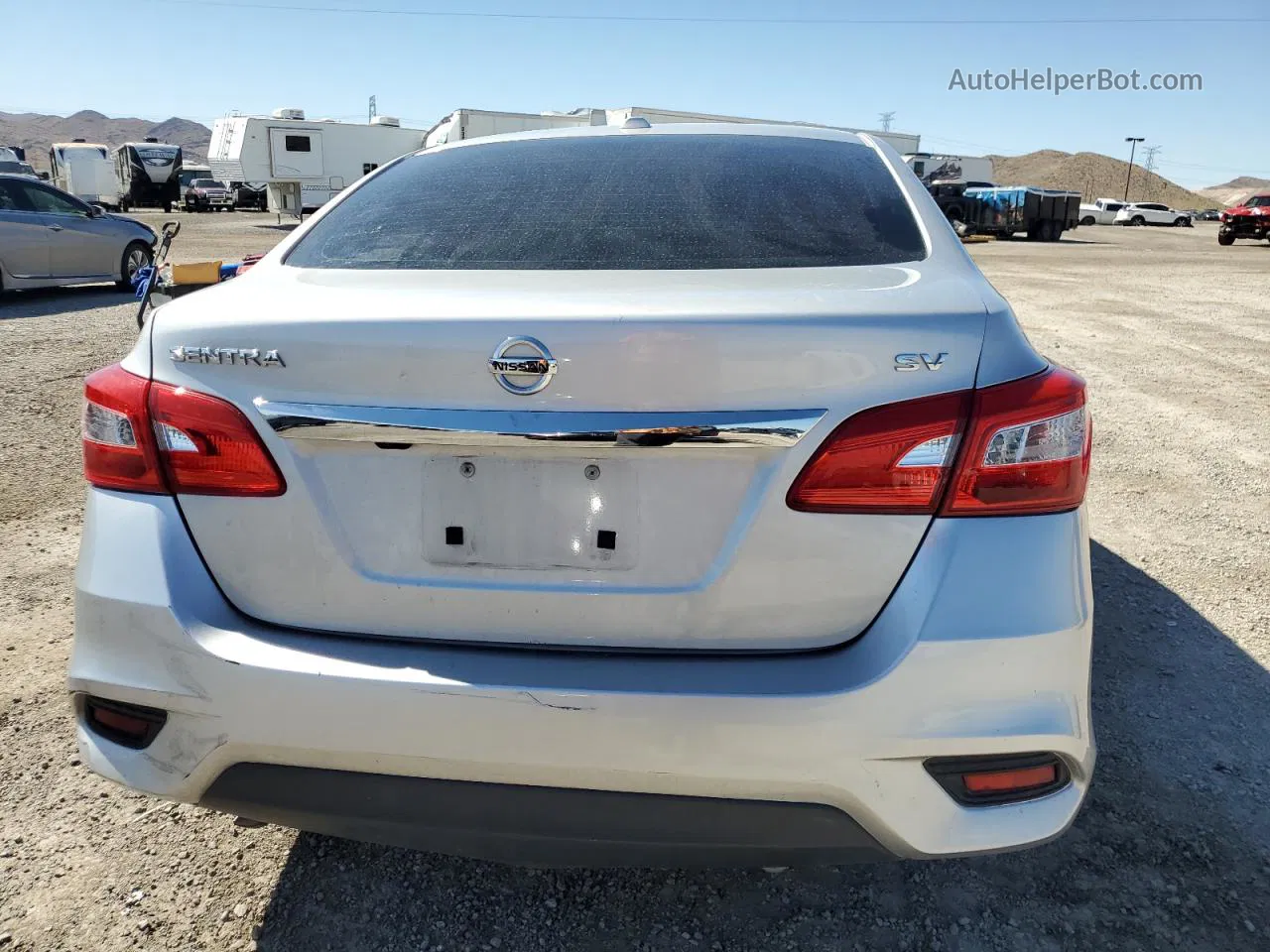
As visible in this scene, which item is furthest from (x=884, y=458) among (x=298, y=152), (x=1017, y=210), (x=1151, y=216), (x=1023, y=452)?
(x=1151, y=216)

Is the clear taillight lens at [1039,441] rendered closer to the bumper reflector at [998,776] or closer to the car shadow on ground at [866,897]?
the bumper reflector at [998,776]

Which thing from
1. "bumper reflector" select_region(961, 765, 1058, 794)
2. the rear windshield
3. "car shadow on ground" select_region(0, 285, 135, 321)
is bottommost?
"car shadow on ground" select_region(0, 285, 135, 321)

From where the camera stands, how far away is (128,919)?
200 centimetres

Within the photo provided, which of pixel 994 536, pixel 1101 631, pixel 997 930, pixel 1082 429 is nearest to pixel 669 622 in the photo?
pixel 994 536

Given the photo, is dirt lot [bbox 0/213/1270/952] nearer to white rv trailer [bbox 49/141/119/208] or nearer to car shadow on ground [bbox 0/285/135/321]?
car shadow on ground [bbox 0/285/135/321]

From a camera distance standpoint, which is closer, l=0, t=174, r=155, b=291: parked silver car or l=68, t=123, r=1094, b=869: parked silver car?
l=68, t=123, r=1094, b=869: parked silver car

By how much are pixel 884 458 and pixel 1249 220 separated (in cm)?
3627

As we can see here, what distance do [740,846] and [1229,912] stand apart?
4.17 feet

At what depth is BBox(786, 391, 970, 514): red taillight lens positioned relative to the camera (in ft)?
4.77

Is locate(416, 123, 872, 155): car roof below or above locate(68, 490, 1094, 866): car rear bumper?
above

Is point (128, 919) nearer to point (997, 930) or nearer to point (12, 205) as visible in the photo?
point (997, 930)

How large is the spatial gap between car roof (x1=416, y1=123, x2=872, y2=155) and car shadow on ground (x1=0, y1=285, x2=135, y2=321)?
9.74 metres

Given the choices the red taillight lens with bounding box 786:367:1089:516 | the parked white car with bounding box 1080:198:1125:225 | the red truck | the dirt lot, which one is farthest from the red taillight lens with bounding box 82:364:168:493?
the parked white car with bounding box 1080:198:1125:225

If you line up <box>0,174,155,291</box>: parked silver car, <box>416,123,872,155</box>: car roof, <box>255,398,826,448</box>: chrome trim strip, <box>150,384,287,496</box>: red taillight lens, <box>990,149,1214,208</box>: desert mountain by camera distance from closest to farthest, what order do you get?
<box>255,398,826,448</box>: chrome trim strip
<box>150,384,287,496</box>: red taillight lens
<box>416,123,872,155</box>: car roof
<box>0,174,155,291</box>: parked silver car
<box>990,149,1214,208</box>: desert mountain
